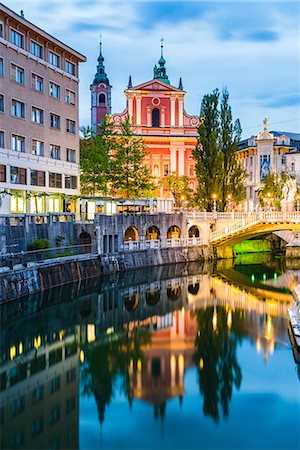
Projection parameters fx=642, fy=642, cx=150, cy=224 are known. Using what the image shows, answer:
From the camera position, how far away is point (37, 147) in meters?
57.2

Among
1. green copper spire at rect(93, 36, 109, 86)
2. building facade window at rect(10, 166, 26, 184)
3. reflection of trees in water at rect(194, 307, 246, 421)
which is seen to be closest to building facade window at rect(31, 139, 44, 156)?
building facade window at rect(10, 166, 26, 184)

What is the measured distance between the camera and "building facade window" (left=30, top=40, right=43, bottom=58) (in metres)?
55.7

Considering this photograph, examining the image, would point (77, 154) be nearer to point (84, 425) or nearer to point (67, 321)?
point (67, 321)

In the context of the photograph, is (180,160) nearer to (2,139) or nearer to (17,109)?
(17,109)

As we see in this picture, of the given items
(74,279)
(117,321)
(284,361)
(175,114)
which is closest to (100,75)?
(175,114)

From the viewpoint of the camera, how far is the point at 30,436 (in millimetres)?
20094

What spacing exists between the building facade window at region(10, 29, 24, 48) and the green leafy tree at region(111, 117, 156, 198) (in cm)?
1932

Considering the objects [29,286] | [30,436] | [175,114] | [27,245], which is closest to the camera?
[30,436]

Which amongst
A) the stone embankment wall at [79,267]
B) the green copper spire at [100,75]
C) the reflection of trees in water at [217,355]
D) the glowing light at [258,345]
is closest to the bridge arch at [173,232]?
the stone embankment wall at [79,267]

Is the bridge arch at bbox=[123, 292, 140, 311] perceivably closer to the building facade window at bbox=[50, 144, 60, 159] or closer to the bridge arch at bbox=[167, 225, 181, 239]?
the building facade window at bbox=[50, 144, 60, 159]

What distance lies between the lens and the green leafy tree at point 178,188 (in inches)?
3344

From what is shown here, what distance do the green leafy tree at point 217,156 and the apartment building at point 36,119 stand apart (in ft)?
48.0

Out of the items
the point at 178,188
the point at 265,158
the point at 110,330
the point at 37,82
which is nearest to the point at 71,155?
the point at 37,82

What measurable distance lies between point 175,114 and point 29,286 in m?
59.2
